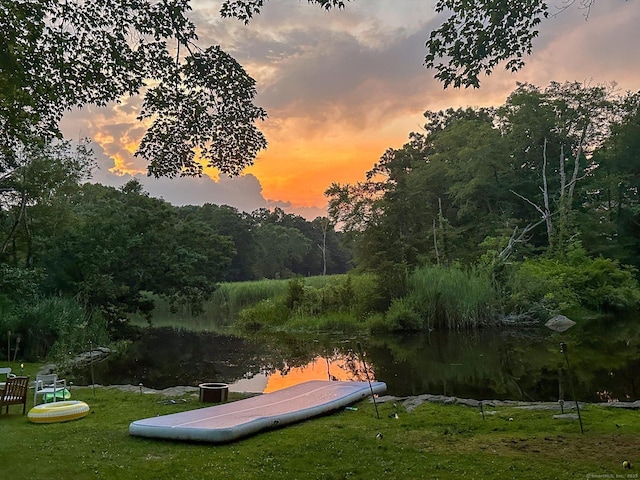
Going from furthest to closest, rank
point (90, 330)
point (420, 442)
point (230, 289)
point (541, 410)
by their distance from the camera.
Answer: point (230, 289) → point (90, 330) → point (541, 410) → point (420, 442)

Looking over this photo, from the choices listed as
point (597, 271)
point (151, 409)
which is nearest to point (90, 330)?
point (151, 409)

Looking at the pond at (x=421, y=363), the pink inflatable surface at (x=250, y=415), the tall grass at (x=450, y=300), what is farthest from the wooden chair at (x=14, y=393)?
the tall grass at (x=450, y=300)

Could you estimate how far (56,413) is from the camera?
5090 millimetres

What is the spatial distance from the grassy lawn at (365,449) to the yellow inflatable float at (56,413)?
108 millimetres

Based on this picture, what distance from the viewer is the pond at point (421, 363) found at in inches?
284

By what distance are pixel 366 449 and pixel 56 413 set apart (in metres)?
3.29

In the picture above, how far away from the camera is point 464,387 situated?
23.9ft

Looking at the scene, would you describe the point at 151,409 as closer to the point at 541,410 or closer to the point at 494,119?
the point at 541,410

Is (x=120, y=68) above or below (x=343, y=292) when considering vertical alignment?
above

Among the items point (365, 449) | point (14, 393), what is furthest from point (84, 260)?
point (365, 449)

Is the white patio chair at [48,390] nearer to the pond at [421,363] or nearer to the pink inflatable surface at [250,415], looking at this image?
the pink inflatable surface at [250,415]

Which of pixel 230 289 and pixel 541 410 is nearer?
pixel 541 410

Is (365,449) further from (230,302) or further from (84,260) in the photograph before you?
(230,302)

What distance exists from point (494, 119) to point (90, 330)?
23.4m
